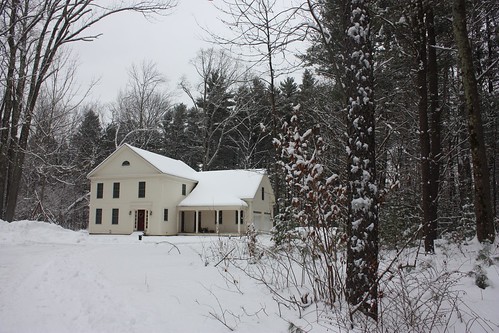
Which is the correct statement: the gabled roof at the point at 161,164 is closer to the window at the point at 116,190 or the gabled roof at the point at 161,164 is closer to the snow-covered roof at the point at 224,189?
the snow-covered roof at the point at 224,189

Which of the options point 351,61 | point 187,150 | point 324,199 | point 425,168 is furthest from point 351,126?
point 187,150

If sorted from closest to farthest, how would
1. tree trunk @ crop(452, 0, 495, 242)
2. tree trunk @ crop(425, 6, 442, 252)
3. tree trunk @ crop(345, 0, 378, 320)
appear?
tree trunk @ crop(345, 0, 378, 320) → tree trunk @ crop(452, 0, 495, 242) → tree trunk @ crop(425, 6, 442, 252)

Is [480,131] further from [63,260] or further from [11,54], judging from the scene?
[11,54]

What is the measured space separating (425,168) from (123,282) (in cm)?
683

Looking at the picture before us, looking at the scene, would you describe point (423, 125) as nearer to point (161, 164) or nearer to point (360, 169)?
point (360, 169)

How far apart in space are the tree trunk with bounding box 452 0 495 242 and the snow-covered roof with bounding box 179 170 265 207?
20494 millimetres

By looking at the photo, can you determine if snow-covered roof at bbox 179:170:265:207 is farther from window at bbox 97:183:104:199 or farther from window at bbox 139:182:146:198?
window at bbox 97:183:104:199

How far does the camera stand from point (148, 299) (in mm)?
4887

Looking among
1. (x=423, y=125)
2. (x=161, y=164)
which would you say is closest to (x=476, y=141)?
(x=423, y=125)

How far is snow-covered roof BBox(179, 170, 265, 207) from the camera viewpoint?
90.6 feet

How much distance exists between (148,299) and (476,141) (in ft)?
20.5

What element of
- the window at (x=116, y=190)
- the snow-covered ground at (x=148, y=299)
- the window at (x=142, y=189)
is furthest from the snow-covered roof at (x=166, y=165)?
the snow-covered ground at (x=148, y=299)

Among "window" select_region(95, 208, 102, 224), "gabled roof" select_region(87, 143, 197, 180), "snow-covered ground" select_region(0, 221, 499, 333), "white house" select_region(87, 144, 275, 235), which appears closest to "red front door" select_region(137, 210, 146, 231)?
"white house" select_region(87, 144, 275, 235)

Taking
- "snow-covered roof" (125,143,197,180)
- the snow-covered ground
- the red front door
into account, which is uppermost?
"snow-covered roof" (125,143,197,180)
